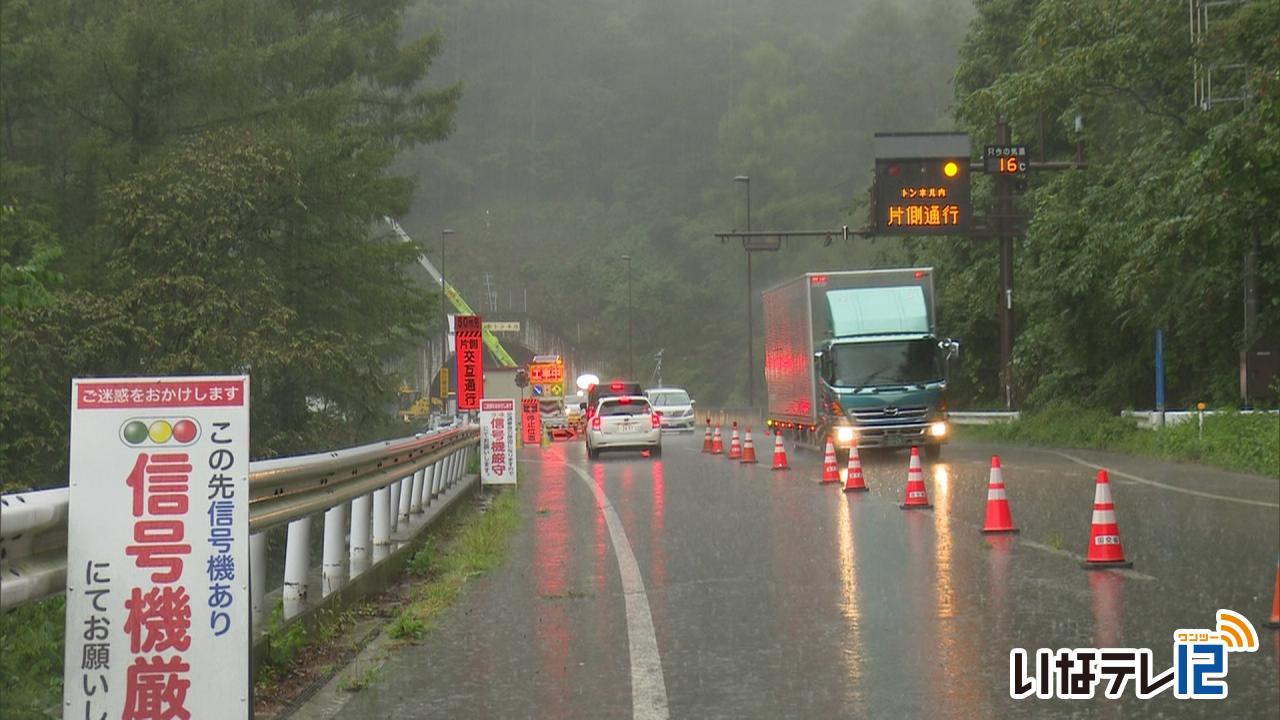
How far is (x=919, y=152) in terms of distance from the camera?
3588cm

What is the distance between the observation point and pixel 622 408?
37.5 meters

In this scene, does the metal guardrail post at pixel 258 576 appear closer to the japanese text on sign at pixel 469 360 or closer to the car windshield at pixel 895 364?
the japanese text on sign at pixel 469 360

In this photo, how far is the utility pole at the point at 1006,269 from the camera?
3919 centimetres

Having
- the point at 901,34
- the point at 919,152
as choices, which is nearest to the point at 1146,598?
the point at 919,152

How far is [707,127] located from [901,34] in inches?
1417

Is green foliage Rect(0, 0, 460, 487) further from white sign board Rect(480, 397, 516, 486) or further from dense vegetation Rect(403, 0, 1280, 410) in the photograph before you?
dense vegetation Rect(403, 0, 1280, 410)

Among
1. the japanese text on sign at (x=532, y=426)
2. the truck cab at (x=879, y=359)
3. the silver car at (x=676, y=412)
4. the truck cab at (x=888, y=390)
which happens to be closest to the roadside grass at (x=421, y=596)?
the truck cab at (x=888, y=390)

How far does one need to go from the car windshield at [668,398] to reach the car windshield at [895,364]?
26.9 m

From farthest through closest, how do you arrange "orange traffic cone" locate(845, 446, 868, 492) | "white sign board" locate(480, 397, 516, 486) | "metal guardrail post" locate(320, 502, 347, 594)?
"white sign board" locate(480, 397, 516, 486) → "orange traffic cone" locate(845, 446, 868, 492) → "metal guardrail post" locate(320, 502, 347, 594)

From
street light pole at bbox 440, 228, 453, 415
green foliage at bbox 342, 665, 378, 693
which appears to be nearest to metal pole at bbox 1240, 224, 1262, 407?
green foliage at bbox 342, 665, 378, 693

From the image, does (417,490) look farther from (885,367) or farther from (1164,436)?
(1164,436)

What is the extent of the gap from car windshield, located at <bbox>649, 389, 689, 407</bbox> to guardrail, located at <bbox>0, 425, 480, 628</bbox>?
39971 mm

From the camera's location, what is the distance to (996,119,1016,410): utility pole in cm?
3919

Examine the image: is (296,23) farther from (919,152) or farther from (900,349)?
(900,349)
